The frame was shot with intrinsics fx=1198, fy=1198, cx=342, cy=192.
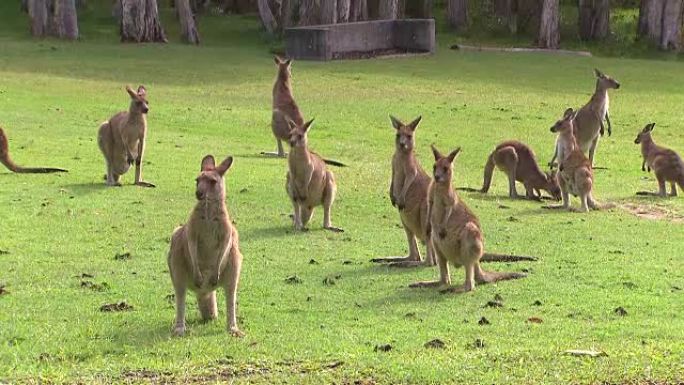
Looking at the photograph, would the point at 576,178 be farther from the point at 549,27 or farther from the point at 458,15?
the point at 458,15

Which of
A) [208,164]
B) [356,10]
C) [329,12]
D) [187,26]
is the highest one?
[208,164]

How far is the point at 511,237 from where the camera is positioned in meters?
11.7

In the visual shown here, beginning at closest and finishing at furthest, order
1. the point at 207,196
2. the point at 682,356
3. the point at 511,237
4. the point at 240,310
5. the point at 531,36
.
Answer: the point at 682,356, the point at 207,196, the point at 240,310, the point at 511,237, the point at 531,36

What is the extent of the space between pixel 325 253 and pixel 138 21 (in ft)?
79.5

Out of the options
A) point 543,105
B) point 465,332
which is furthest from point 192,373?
point 543,105

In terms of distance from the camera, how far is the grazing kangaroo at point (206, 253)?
7465mm

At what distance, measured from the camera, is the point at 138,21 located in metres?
33.6

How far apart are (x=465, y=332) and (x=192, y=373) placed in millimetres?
1907

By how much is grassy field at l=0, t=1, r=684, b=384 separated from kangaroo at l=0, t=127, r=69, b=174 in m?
0.24

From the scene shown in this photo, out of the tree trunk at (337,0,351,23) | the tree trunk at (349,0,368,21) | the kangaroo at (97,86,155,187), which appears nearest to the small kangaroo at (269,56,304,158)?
the kangaroo at (97,86,155,187)

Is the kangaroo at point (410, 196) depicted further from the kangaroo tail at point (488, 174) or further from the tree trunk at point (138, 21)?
the tree trunk at point (138, 21)

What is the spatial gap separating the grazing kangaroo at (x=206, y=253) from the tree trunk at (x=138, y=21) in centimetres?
2684

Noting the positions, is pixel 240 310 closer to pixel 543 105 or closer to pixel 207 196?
pixel 207 196

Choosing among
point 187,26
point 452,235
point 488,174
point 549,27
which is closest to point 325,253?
point 452,235
